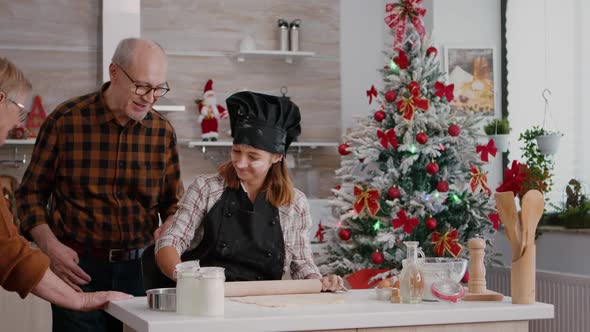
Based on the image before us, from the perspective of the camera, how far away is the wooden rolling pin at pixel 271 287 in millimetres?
2467

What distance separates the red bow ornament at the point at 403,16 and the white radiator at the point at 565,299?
155 cm

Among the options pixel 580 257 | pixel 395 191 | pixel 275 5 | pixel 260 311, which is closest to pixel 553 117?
pixel 580 257

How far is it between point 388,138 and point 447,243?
638 millimetres

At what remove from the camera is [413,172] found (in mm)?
4738

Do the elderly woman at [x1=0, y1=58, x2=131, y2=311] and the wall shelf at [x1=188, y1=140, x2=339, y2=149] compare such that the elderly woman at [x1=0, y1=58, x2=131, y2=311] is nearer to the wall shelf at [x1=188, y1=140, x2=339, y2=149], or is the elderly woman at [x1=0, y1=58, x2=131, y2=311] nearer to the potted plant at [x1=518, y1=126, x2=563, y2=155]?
the potted plant at [x1=518, y1=126, x2=563, y2=155]

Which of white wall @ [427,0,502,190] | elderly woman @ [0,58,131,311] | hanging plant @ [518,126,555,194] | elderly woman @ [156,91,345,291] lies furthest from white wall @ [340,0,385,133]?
elderly woman @ [0,58,131,311]

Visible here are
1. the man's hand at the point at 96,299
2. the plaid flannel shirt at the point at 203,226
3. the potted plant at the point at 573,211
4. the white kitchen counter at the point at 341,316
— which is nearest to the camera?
the white kitchen counter at the point at 341,316

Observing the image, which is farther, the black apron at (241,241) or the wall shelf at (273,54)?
the wall shelf at (273,54)

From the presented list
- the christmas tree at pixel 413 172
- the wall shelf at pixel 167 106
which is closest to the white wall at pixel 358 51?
the wall shelf at pixel 167 106

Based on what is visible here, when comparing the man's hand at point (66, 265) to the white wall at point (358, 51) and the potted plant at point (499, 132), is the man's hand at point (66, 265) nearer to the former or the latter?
the potted plant at point (499, 132)

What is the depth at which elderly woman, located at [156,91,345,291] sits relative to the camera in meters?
2.77

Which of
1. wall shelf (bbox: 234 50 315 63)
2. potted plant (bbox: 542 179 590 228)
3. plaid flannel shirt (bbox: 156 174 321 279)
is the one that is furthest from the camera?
wall shelf (bbox: 234 50 315 63)

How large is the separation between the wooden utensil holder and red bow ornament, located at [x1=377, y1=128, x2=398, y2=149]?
2191mm

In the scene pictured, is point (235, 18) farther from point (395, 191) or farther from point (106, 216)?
point (106, 216)
